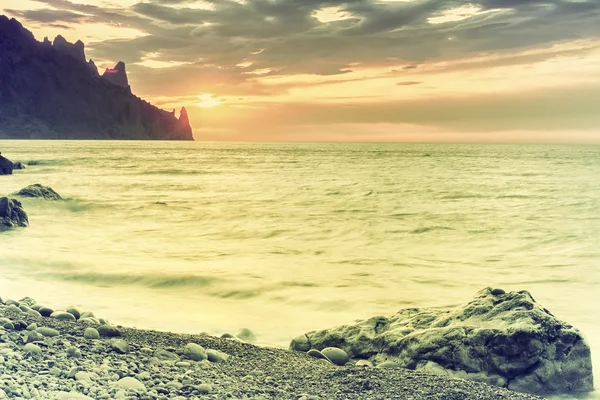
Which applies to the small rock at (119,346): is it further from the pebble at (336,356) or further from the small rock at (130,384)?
the pebble at (336,356)

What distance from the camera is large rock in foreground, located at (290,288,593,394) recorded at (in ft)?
16.1

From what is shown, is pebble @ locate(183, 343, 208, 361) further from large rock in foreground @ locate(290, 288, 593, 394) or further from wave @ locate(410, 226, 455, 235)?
wave @ locate(410, 226, 455, 235)

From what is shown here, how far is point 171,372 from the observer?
4445 mm

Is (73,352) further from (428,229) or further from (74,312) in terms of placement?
(428,229)

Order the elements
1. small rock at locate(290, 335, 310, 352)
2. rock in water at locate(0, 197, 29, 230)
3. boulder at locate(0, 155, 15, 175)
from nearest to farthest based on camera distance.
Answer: small rock at locate(290, 335, 310, 352) < rock in water at locate(0, 197, 29, 230) < boulder at locate(0, 155, 15, 175)

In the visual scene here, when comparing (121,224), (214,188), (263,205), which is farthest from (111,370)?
(214,188)

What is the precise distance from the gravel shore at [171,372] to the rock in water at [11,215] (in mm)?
9020

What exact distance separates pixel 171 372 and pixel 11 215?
11.2 meters

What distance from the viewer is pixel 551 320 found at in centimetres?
514

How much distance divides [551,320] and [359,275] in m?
5.22

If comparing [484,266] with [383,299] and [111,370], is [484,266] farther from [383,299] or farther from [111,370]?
[111,370]

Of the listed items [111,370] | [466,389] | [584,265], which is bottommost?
[584,265]

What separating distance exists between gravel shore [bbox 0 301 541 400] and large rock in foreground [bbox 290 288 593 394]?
1.60ft

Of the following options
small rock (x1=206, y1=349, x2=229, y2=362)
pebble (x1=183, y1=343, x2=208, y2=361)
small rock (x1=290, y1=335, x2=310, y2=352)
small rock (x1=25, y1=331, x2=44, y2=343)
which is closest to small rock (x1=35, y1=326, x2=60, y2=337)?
small rock (x1=25, y1=331, x2=44, y2=343)
